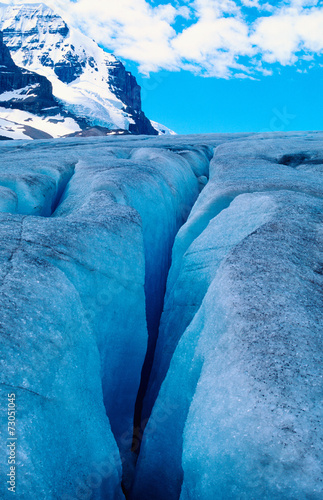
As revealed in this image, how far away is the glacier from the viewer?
191cm

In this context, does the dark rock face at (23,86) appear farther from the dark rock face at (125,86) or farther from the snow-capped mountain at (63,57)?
the dark rock face at (125,86)

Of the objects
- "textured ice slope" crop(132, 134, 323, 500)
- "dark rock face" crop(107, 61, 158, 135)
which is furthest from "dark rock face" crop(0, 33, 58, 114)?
"textured ice slope" crop(132, 134, 323, 500)

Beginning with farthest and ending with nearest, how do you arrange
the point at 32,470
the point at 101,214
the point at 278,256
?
1. the point at 101,214
2. the point at 278,256
3. the point at 32,470

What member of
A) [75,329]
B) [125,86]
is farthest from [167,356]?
[125,86]

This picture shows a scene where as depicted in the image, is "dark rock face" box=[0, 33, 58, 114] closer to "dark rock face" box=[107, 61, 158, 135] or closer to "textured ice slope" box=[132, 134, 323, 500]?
"dark rock face" box=[107, 61, 158, 135]

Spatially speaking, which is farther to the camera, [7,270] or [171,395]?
[171,395]

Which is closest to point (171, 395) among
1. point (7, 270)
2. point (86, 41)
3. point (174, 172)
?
point (7, 270)

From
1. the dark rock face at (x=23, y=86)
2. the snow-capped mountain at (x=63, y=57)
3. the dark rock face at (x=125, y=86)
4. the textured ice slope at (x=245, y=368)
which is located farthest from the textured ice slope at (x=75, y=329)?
the dark rock face at (x=125, y=86)

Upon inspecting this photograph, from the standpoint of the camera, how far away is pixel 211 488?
2.06m

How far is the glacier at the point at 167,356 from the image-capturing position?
191cm

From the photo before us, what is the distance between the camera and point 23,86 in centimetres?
9750

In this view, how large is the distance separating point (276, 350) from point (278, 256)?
1.09 m

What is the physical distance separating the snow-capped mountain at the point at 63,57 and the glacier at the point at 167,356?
139 m

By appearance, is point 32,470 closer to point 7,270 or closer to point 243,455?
point 243,455
